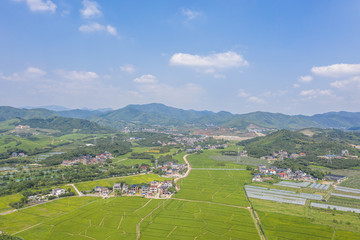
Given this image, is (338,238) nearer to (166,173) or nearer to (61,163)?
(166,173)

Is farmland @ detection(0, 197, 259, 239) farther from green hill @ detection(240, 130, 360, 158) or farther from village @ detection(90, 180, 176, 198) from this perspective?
green hill @ detection(240, 130, 360, 158)

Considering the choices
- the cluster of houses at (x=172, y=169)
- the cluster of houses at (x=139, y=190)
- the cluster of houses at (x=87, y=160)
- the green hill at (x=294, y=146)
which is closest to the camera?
the cluster of houses at (x=139, y=190)

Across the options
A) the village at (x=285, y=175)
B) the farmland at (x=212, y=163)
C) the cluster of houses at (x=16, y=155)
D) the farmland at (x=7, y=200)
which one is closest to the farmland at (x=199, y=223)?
the village at (x=285, y=175)

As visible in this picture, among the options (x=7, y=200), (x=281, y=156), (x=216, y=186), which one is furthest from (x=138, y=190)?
(x=281, y=156)

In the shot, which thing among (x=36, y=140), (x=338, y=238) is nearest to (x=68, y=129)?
(x=36, y=140)

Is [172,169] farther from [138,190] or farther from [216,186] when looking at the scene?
[138,190]

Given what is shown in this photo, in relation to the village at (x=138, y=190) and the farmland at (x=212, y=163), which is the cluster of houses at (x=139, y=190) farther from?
the farmland at (x=212, y=163)
